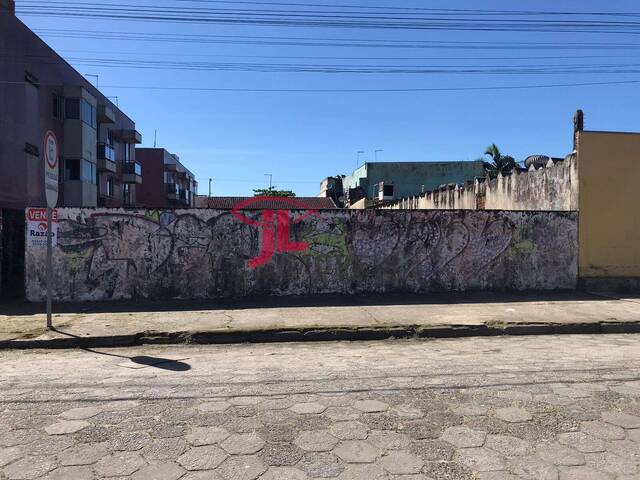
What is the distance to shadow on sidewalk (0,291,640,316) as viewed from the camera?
33.0 feet

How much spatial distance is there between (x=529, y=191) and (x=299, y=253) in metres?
7.26

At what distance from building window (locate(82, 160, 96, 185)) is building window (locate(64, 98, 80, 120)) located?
2964mm

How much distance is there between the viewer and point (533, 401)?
15.9 ft

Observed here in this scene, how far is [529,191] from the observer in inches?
573

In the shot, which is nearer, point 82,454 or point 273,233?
point 82,454

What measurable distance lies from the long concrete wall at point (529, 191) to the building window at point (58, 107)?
25.1 meters

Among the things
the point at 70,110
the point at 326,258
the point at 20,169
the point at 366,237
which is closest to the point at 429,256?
the point at 366,237

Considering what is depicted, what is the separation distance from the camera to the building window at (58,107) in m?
31.6

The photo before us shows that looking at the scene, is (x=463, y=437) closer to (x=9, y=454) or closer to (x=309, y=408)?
(x=309, y=408)

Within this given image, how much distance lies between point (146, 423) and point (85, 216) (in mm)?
7507

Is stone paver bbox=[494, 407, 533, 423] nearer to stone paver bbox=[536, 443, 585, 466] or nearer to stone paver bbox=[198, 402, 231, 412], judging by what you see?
stone paver bbox=[536, 443, 585, 466]

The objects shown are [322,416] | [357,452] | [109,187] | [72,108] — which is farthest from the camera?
[109,187]

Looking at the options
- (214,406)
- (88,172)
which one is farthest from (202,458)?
(88,172)

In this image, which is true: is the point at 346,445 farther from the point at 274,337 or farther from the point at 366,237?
Result: the point at 366,237
